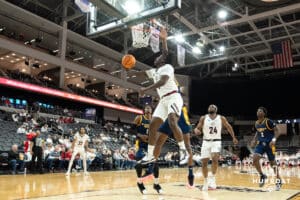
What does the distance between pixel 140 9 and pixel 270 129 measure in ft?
17.8

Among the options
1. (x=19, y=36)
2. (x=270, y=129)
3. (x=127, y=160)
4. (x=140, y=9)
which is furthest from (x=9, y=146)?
(x=19, y=36)

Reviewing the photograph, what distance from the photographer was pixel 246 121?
4050 centimetres

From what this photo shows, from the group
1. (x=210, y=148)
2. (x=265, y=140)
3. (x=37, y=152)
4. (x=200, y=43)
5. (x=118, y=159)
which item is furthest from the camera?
(x=200, y=43)

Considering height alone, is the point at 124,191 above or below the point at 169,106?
below

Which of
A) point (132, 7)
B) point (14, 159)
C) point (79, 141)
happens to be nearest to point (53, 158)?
point (14, 159)

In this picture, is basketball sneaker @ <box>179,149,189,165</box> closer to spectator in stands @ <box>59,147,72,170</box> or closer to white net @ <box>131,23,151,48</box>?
spectator in stands @ <box>59,147,72,170</box>

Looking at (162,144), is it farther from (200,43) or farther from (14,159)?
(200,43)

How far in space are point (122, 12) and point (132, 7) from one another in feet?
1.88

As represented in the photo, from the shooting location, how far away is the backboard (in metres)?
9.70

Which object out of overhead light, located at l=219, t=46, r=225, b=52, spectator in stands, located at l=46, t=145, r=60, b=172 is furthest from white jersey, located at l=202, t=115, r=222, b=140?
overhead light, located at l=219, t=46, r=225, b=52

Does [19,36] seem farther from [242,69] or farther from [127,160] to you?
[242,69]

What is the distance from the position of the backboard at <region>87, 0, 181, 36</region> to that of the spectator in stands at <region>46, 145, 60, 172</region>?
5.82 m

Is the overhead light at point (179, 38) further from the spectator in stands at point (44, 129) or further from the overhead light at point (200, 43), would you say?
the spectator in stands at point (44, 129)

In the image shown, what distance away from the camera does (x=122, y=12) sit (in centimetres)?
1005
